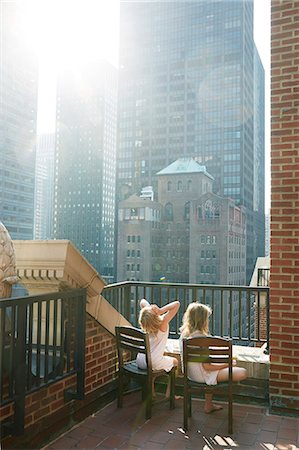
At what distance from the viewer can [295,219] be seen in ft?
13.0

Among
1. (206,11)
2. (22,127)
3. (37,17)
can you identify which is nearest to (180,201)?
(22,127)

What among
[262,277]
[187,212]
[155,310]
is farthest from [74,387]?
[187,212]

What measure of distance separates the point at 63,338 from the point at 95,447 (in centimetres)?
88

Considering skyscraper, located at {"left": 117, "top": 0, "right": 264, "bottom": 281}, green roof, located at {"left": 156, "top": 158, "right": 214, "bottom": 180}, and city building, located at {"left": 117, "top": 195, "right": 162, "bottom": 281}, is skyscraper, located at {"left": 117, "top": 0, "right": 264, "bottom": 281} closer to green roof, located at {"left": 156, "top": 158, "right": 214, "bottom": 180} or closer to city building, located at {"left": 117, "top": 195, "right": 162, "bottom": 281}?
green roof, located at {"left": 156, "top": 158, "right": 214, "bottom": 180}

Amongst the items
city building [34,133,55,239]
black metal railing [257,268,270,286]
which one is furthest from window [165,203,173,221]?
black metal railing [257,268,270,286]

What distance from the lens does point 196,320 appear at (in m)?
3.93

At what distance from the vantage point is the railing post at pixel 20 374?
9.29 ft

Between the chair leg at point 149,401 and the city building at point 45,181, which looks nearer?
the chair leg at point 149,401

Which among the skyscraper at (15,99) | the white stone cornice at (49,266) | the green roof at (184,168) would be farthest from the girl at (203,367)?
the green roof at (184,168)

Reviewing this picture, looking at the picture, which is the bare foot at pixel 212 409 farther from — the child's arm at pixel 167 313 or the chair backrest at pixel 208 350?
the child's arm at pixel 167 313

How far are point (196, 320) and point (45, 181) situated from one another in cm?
11273

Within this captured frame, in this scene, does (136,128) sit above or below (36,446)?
above

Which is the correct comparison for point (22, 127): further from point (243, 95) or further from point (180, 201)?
point (243, 95)

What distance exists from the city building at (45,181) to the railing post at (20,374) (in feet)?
324
